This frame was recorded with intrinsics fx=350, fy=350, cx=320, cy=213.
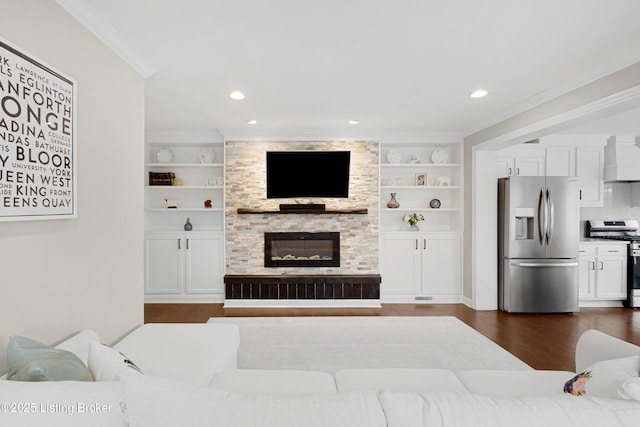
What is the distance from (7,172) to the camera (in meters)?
1.44

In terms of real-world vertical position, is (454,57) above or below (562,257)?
above

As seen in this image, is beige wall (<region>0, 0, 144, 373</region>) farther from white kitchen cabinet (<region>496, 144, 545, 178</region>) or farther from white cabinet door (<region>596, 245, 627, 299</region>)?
white cabinet door (<region>596, 245, 627, 299</region>)

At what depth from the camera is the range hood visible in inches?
203

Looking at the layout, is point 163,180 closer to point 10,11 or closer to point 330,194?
point 330,194

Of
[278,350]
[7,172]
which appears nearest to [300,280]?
[278,350]

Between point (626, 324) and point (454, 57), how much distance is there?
409cm

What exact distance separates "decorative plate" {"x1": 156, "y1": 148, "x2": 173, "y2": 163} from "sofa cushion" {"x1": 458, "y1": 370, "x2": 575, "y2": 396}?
5.00m

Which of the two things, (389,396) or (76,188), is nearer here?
(389,396)

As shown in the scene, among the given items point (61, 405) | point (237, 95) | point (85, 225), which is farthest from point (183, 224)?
point (61, 405)

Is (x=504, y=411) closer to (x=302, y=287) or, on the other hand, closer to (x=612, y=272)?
(x=302, y=287)

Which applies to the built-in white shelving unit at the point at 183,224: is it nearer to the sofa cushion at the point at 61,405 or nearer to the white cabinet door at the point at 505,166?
the white cabinet door at the point at 505,166

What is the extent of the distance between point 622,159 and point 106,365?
6698mm

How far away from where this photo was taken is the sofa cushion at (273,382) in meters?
1.69

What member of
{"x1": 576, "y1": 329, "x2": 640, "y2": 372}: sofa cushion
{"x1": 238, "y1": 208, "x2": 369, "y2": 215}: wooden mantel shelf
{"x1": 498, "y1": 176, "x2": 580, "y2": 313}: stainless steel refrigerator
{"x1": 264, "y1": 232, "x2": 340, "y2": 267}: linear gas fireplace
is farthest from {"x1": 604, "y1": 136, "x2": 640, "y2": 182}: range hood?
{"x1": 576, "y1": 329, "x2": 640, "y2": 372}: sofa cushion
